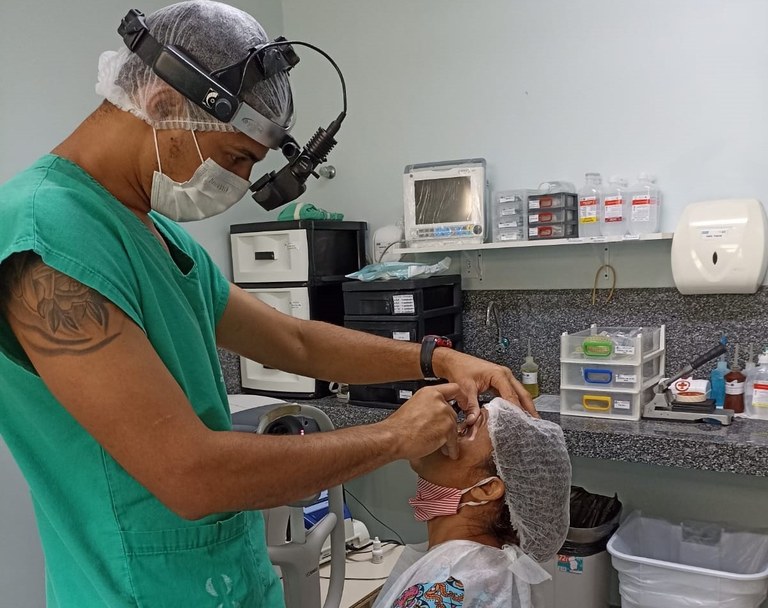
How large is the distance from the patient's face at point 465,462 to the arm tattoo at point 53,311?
31.3 inches

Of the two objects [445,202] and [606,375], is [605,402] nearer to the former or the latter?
[606,375]

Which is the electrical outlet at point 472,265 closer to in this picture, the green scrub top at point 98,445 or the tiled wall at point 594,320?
the tiled wall at point 594,320

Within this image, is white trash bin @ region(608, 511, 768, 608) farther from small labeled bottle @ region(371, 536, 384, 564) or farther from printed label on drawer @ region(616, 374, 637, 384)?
small labeled bottle @ region(371, 536, 384, 564)

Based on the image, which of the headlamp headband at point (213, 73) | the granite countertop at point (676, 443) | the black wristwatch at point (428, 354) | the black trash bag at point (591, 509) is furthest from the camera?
the black trash bag at point (591, 509)

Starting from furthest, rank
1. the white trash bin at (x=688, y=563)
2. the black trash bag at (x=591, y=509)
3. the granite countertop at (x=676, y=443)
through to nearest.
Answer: the black trash bag at (x=591, y=509) < the white trash bin at (x=688, y=563) < the granite countertop at (x=676, y=443)

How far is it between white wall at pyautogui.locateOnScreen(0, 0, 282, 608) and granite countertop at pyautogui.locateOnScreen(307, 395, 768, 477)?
181 cm

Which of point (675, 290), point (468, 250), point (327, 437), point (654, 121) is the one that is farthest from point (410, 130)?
point (327, 437)

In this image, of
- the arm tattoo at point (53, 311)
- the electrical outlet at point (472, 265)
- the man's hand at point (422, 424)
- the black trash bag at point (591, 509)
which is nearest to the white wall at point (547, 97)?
the electrical outlet at point (472, 265)

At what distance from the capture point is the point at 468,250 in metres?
2.59

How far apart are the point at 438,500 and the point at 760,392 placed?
1.21 meters

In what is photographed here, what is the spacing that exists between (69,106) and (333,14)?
4.15 ft

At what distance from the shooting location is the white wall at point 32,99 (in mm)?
2133

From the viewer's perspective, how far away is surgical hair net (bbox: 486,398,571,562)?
1.28 metres

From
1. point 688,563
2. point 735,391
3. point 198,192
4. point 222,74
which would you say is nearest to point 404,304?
point 735,391
